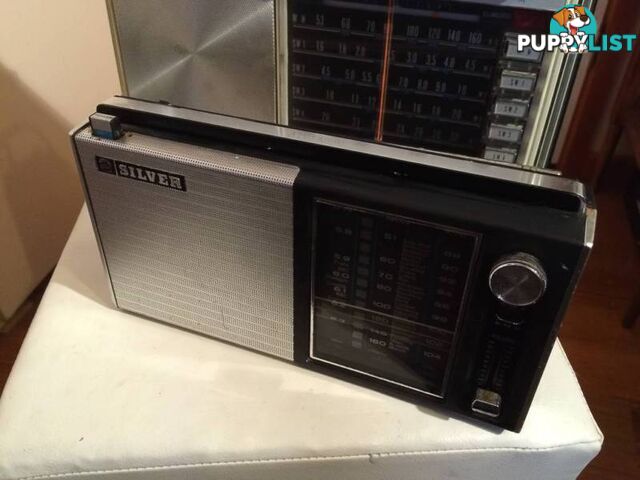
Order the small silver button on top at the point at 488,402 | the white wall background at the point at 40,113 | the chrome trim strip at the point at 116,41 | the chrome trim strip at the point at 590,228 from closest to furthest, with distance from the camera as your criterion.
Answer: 1. the chrome trim strip at the point at 590,228
2. the small silver button on top at the point at 488,402
3. the chrome trim strip at the point at 116,41
4. the white wall background at the point at 40,113

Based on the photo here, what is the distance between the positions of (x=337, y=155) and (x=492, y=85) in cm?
18

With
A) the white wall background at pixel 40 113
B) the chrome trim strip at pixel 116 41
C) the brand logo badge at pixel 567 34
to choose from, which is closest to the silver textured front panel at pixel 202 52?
the chrome trim strip at pixel 116 41

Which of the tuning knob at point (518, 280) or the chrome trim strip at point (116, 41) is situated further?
the chrome trim strip at point (116, 41)

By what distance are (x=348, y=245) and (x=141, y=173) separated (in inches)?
8.5

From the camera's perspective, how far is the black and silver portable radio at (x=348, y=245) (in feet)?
1.51

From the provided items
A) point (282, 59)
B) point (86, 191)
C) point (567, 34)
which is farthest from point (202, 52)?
point (567, 34)

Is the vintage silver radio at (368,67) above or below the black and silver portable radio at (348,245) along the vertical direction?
above

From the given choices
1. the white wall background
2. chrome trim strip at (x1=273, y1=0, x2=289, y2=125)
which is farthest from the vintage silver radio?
the white wall background

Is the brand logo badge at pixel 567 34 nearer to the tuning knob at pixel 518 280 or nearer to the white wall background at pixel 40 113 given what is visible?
the tuning knob at pixel 518 280

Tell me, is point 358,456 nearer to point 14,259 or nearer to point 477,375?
point 477,375

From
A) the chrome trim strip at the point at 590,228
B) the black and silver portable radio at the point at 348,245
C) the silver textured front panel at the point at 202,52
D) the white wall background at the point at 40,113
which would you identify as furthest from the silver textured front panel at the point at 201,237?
the white wall background at the point at 40,113

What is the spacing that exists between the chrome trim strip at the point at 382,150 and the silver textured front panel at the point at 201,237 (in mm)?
32

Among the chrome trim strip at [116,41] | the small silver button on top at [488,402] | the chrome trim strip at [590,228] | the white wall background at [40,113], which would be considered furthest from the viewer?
the white wall background at [40,113]

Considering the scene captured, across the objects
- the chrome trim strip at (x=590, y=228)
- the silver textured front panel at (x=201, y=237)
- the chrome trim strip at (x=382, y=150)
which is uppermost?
the chrome trim strip at (x=382, y=150)
